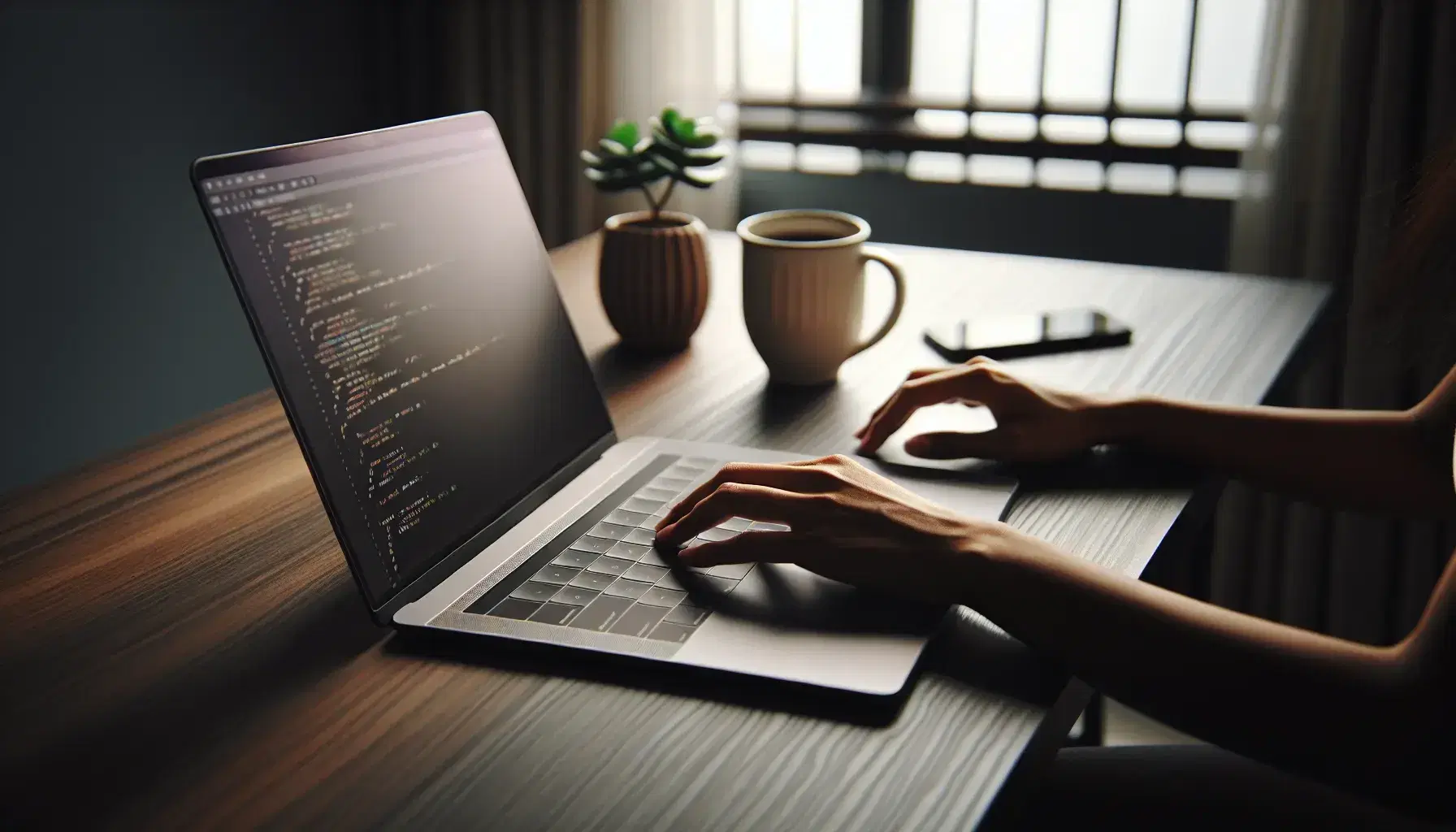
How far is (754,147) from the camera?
2.46m

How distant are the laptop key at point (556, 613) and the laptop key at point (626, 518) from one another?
118mm

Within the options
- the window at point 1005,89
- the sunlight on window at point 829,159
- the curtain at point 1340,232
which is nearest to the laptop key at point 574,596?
the curtain at point 1340,232

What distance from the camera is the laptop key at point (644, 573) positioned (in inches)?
28.0

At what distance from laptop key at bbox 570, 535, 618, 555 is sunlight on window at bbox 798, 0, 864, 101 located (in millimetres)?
1760

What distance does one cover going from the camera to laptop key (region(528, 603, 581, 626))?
662 mm

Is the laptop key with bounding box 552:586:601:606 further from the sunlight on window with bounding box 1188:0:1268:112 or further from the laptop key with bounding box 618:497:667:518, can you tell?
the sunlight on window with bounding box 1188:0:1268:112

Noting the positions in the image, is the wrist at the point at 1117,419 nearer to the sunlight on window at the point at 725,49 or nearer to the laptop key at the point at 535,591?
the laptop key at the point at 535,591

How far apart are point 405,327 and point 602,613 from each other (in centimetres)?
22

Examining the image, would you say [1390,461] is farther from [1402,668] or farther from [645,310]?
[645,310]

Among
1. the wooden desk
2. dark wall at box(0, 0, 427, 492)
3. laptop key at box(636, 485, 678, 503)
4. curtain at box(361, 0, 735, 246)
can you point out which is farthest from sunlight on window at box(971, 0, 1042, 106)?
laptop key at box(636, 485, 678, 503)

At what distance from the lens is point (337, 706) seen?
0.61 m

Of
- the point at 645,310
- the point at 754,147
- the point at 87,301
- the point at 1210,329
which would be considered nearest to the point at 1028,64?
the point at 754,147

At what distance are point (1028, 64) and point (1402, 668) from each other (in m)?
1.80

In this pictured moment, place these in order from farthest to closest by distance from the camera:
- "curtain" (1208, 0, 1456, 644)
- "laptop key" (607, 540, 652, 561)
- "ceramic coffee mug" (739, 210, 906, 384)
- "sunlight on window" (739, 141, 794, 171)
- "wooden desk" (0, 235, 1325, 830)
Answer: "sunlight on window" (739, 141, 794, 171), "curtain" (1208, 0, 1456, 644), "ceramic coffee mug" (739, 210, 906, 384), "laptop key" (607, 540, 652, 561), "wooden desk" (0, 235, 1325, 830)
